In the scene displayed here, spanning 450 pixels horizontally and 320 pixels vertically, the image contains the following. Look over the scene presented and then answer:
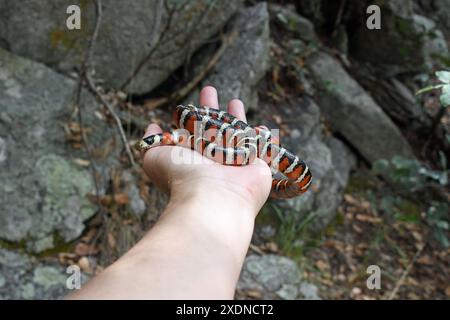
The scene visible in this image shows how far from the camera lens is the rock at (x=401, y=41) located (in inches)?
305

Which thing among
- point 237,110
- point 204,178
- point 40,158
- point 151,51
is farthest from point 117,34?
point 204,178

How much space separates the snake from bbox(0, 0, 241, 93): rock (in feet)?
7.74

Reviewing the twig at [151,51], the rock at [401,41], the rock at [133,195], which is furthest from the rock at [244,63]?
the rock at [401,41]

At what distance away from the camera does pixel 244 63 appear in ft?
21.0

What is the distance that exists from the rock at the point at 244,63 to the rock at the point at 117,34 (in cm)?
28

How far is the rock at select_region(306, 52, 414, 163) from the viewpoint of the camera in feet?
24.6

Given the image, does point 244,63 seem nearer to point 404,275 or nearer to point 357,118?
point 357,118

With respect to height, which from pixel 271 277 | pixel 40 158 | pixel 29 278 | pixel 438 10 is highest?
pixel 438 10

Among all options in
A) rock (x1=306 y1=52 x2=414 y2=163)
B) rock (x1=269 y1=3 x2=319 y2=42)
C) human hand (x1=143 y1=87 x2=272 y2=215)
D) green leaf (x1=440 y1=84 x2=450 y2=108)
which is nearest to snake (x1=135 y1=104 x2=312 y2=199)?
human hand (x1=143 y1=87 x2=272 y2=215)

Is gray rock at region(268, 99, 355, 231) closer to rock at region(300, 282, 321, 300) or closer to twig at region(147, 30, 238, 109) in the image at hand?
rock at region(300, 282, 321, 300)

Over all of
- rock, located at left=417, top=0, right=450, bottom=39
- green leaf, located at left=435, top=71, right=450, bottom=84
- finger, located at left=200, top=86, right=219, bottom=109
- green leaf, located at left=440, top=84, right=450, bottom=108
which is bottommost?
finger, located at left=200, top=86, right=219, bottom=109

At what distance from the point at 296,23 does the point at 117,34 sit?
9.91 feet

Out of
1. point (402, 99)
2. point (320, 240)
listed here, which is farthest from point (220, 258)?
point (402, 99)
